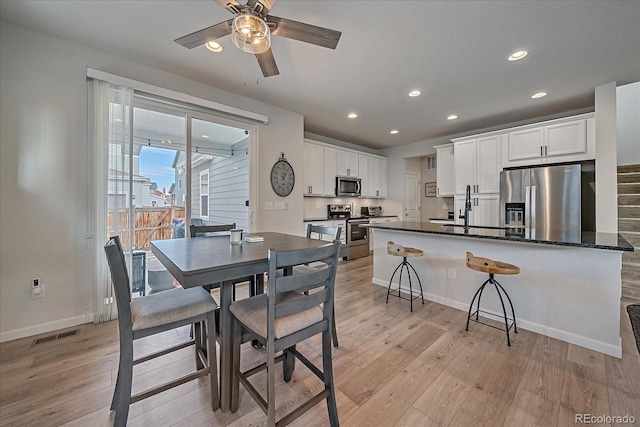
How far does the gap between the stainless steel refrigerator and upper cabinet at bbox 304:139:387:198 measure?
9.30 feet

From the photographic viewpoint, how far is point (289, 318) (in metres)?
1.31

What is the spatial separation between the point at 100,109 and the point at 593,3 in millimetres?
4398

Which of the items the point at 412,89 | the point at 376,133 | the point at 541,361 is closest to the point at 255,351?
the point at 541,361

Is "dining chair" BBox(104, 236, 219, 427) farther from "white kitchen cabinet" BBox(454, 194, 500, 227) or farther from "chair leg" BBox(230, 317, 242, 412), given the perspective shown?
"white kitchen cabinet" BBox(454, 194, 500, 227)

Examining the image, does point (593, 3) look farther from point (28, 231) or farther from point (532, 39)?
point (28, 231)

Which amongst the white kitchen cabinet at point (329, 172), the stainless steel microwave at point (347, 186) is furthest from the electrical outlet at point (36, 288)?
the stainless steel microwave at point (347, 186)

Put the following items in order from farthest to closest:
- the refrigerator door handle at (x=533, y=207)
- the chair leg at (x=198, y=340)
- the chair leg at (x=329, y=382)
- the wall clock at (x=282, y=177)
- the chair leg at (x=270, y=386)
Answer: the wall clock at (x=282, y=177), the refrigerator door handle at (x=533, y=207), the chair leg at (x=198, y=340), the chair leg at (x=329, y=382), the chair leg at (x=270, y=386)

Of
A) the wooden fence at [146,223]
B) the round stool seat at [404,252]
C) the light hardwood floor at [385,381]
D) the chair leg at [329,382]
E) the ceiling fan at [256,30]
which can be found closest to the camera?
the chair leg at [329,382]

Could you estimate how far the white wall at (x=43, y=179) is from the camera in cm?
218

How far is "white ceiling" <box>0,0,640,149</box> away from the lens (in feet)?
6.52

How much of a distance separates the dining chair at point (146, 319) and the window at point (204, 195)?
8.01 ft

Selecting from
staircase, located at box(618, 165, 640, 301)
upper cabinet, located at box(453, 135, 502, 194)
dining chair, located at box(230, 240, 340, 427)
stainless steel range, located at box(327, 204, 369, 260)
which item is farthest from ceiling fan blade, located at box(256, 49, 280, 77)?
staircase, located at box(618, 165, 640, 301)

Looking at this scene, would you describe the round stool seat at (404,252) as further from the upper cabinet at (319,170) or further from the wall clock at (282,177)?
the upper cabinet at (319,170)

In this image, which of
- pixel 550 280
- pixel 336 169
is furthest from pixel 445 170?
pixel 550 280
